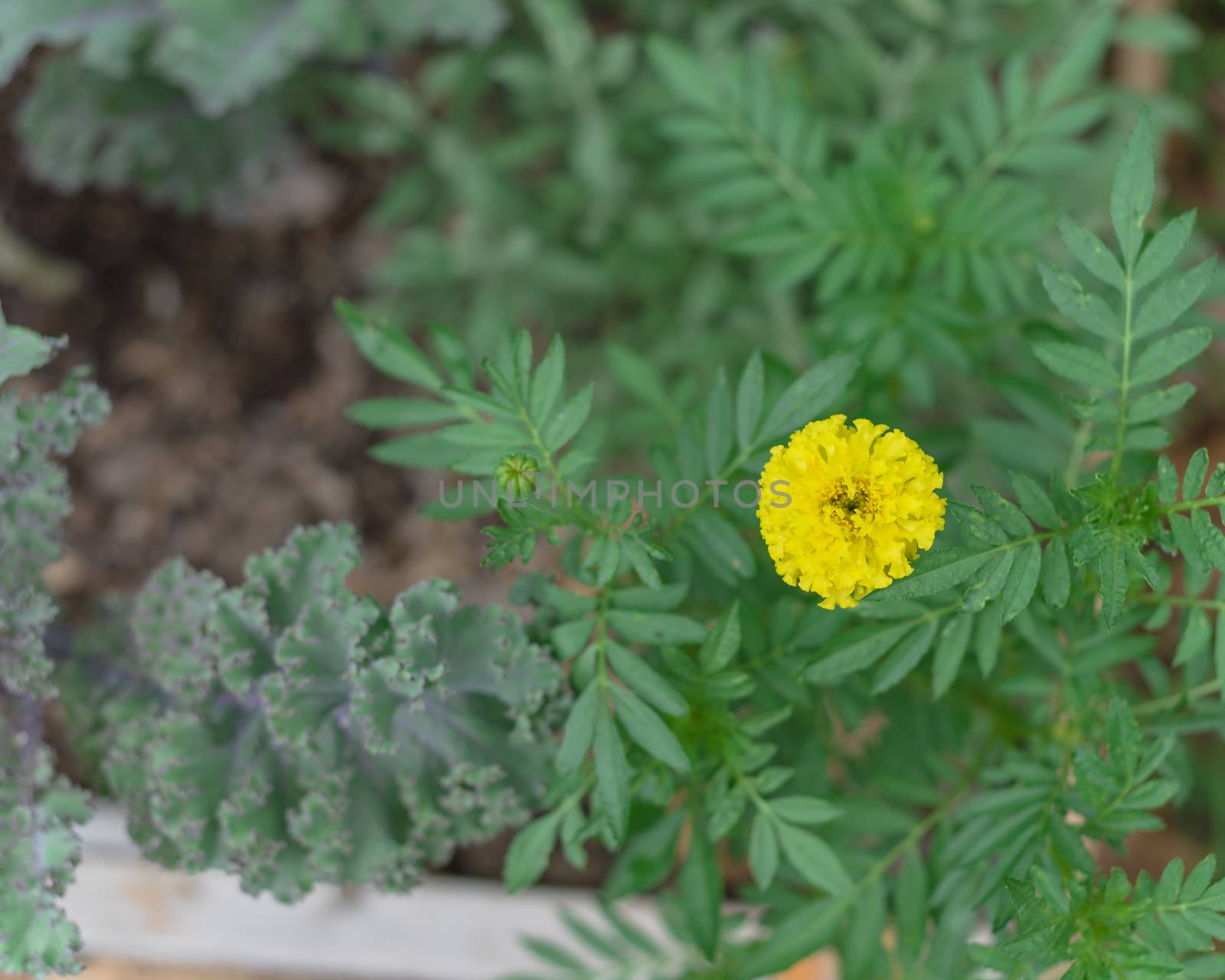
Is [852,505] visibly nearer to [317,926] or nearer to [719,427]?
[719,427]

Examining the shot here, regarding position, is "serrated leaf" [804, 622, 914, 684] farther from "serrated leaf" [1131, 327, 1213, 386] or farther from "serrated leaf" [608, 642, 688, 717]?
"serrated leaf" [1131, 327, 1213, 386]

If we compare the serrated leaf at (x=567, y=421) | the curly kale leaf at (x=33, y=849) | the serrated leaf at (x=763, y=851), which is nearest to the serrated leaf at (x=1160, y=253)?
the serrated leaf at (x=567, y=421)

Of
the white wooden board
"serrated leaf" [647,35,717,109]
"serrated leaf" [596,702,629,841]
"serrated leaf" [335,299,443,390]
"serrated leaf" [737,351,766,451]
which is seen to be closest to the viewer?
"serrated leaf" [596,702,629,841]

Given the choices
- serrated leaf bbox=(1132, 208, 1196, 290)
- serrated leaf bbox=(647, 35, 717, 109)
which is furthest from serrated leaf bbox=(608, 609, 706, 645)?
serrated leaf bbox=(647, 35, 717, 109)

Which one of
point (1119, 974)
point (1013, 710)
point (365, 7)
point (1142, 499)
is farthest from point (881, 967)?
point (365, 7)

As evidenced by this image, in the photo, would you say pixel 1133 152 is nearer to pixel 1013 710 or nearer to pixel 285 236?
pixel 1013 710

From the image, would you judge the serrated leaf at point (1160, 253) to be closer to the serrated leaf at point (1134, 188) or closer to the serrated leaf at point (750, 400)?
the serrated leaf at point (1134, 188)

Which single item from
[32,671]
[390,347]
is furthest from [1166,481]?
[32,671]
